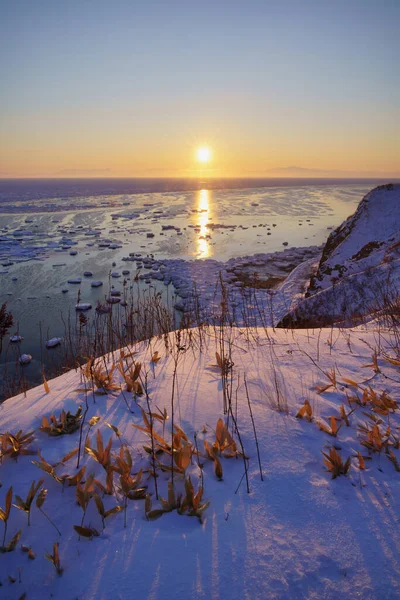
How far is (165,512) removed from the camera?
5.68 ft

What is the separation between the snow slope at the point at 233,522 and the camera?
140cm

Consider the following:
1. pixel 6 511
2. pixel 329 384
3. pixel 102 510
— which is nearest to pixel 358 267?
pixel 329 384

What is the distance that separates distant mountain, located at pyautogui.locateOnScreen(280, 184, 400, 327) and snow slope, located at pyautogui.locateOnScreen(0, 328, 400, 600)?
15.9 feet

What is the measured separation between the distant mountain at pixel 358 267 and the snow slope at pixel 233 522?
4.85 metres

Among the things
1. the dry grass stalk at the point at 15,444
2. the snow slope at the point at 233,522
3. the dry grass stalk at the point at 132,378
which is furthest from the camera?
the dry grass stalk at the point at 132,378

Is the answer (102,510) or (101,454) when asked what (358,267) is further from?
(102,510)

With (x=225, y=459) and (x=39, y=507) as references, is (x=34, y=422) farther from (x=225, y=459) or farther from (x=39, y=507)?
(x=225, y=459)

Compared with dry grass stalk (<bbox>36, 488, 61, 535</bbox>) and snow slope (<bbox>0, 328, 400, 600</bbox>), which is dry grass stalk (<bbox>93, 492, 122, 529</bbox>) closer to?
snow slope (<bbox>0, 328, 400, 600</bbox>)

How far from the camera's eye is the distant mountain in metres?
7.33

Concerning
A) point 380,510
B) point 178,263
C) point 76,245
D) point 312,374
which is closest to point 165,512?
point 380,510

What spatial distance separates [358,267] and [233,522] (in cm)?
918

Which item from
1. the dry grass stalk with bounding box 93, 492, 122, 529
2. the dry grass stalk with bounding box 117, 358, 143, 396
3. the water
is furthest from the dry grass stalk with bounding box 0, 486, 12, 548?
the water

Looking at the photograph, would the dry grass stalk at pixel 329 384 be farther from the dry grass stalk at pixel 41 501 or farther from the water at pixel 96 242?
the water at pixel 96 242

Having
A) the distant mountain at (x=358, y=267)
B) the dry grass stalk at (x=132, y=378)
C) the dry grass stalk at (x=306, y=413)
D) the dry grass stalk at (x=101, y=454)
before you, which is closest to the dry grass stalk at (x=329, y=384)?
the dry grass stalk at (x=306, y=413)
